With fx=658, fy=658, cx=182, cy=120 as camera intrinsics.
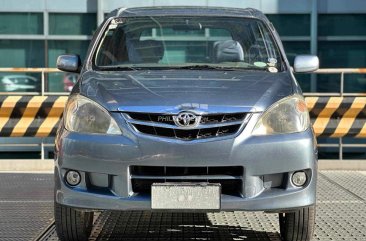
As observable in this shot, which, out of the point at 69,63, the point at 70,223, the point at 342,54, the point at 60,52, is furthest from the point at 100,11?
the point at 70,223

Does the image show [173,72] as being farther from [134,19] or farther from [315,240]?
[315,240]

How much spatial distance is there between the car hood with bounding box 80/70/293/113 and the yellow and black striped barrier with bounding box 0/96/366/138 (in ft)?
13.5

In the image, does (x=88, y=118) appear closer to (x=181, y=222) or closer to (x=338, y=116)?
(x=181, y=222)

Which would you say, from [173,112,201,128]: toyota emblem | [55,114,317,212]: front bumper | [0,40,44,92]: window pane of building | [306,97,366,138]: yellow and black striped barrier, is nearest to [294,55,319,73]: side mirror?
[55,114,317,212]: front bumper

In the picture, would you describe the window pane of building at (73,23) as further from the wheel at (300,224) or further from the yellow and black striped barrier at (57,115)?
the wheel at (300,224)

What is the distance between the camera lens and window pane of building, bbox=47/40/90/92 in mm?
14289

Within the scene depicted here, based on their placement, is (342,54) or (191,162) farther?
(342,54)

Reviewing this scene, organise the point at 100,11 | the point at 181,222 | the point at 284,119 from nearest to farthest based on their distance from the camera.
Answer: the point at 284,119 → the point at 181,222 → the point at 100,11

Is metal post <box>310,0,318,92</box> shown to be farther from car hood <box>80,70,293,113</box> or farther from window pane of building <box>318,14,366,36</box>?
car hood <box>80,70,293,113</box>

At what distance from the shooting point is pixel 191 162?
14.0 feet

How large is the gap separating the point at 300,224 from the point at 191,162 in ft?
3.47

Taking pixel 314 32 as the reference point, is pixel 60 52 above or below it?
below

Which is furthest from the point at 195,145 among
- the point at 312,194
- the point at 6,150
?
the point at 6,150

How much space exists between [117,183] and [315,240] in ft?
6.18
